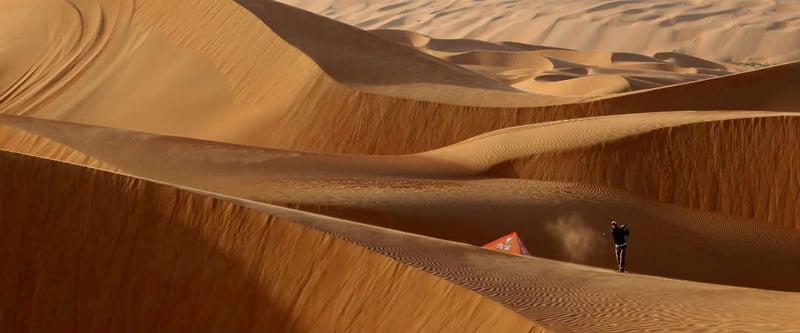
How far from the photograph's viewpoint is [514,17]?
3083 inches

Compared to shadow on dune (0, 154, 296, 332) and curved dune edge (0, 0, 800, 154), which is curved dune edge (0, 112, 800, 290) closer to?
curved dune edge (0, 0, 800, 154)

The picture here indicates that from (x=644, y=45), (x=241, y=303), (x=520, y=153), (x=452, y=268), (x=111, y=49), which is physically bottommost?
(x=241, y=303)

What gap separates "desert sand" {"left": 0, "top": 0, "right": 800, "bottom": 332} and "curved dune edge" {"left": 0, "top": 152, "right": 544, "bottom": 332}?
0.7 inches

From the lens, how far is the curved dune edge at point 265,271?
7.30 meters

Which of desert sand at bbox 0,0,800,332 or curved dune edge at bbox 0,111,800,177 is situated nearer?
desert sand at bbox 0,0,800,332

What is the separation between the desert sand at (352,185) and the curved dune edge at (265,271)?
0.06 ft

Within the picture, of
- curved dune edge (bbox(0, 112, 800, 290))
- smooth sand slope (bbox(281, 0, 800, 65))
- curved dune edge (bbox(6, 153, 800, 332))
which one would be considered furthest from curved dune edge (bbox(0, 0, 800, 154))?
smooth sand slope (bbox(281, 0, 800, 65))

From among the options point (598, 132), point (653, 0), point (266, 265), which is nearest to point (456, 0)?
point (653, 0)

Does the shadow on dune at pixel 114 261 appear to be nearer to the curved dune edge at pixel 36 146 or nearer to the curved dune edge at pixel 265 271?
the curved dune edge at pixel 265 271

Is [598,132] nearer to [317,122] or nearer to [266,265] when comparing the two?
[317,122]

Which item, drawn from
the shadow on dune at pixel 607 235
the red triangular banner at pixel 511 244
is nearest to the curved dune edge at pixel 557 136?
the shadow on dune at pixel 607 235

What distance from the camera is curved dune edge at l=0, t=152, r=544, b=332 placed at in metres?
7.77

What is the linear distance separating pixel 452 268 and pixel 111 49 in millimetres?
19454

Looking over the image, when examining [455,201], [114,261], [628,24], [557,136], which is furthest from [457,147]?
[628,24]
